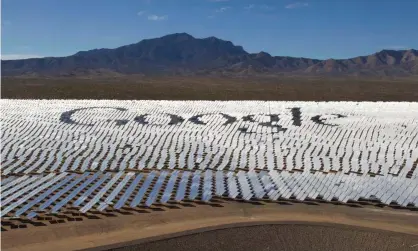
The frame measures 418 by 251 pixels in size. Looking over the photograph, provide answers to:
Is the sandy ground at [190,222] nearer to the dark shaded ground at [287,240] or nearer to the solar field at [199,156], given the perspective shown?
the dark shaded ground at [287,240]

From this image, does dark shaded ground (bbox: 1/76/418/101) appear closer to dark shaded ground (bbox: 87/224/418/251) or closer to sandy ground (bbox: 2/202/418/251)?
sandy ground (bbox: 2/202/418/251)

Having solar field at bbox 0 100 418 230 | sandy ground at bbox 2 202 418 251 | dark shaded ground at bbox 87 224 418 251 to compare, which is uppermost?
solar field at bbox 0 100 418 230

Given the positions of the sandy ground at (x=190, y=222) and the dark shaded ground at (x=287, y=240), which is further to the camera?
the sandy ground at (x=190, y=222)

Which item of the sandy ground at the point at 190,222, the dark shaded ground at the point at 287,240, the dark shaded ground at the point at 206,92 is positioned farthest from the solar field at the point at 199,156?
the dark shaded ground at the point at 206,92

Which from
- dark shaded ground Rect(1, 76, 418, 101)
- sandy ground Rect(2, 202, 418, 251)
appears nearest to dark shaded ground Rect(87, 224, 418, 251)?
sandy ground Rect(2, 202, 418, 251)

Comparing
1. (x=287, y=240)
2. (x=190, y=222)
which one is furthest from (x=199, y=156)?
(x=287, y=240)

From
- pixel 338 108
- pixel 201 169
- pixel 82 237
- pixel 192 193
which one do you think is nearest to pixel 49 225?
pixel 82 237
